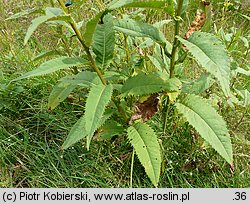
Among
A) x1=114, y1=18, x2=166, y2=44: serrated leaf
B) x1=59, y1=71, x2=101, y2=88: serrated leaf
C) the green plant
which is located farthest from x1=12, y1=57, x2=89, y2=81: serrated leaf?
x1=114, y1=18, x2=166, y2=44: serrated leaf

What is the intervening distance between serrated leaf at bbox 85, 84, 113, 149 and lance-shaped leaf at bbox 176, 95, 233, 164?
1.26ft

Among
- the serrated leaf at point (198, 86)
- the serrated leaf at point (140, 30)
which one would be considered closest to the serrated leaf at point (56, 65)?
the serrated leaf at point (140, 30)

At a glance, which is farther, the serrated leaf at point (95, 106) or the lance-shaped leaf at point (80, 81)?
the lance-shaped leaf at point (80, 81)

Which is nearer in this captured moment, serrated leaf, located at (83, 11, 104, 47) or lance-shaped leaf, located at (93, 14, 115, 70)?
serrated leaf, located at (83, 11, 104, 47)

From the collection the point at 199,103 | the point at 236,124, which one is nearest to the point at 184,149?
the point at 236,124

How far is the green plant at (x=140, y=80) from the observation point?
4.79 ft

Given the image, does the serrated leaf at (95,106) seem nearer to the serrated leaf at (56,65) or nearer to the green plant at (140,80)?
the green plant at (140,80)

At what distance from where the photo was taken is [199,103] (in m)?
1.74

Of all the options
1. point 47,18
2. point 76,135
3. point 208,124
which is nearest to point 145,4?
point 47,18

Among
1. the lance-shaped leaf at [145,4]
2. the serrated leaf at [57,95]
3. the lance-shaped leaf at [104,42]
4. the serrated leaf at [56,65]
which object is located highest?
the lance-shaped leaf at [145,4]

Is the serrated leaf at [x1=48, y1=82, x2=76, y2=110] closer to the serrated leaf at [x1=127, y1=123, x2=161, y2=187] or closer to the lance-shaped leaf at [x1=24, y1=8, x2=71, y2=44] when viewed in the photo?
the serrated leaf at [x1=127, y1=123, x2=161, y2=187]

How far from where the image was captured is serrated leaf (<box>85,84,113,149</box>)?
1.43 m

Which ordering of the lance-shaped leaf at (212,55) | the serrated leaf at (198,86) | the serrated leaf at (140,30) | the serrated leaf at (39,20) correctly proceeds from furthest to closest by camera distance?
the serrated leaf at (198,86)
the serrated leaf at (140,30)
the lance-shaped leaf at (212,55)
the serrated leaf at (39,20)

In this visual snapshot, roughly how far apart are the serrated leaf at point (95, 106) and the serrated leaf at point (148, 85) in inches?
6.9
